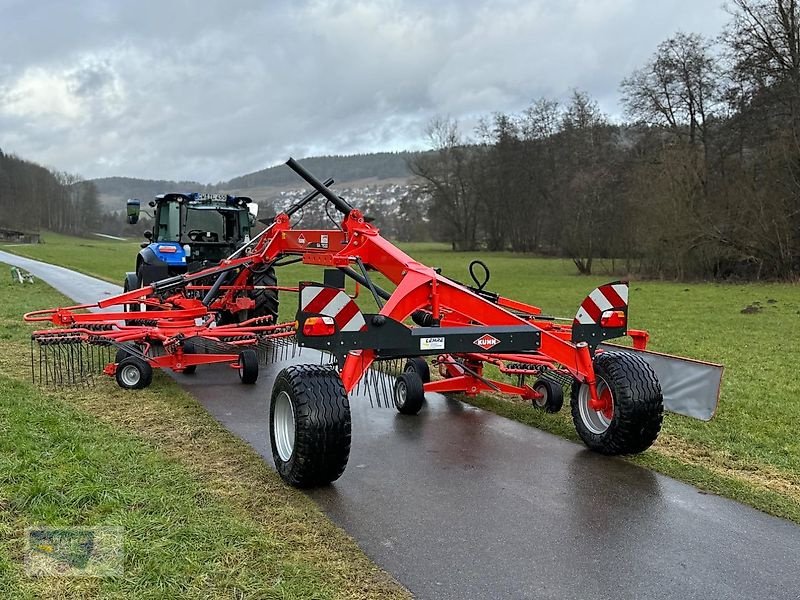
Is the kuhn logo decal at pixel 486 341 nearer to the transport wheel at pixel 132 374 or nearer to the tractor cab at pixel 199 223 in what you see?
the transport wheel at pixel 132 374

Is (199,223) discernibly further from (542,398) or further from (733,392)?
(733,392)

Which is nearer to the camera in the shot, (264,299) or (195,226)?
(264,299)

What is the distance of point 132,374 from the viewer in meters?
7.55

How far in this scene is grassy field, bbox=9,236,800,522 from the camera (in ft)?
16.6

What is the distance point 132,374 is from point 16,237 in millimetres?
79654

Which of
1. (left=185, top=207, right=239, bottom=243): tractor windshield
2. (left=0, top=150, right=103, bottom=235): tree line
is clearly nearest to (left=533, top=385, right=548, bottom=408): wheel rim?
(left=185, top=207, right=239, bottom=243): tractor windshield

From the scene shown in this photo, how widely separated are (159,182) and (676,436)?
427 ft

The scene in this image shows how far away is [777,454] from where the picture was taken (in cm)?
561

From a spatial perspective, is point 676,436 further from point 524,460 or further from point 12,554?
point 12,554

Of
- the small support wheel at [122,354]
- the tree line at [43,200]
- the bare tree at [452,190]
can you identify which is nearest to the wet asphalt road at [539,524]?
the small support wheel at [122,354]

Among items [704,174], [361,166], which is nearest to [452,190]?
[704,174]

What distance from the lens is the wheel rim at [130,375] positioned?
7.52m

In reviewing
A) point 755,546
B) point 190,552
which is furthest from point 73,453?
point 755,546

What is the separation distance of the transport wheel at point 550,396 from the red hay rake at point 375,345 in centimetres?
1
